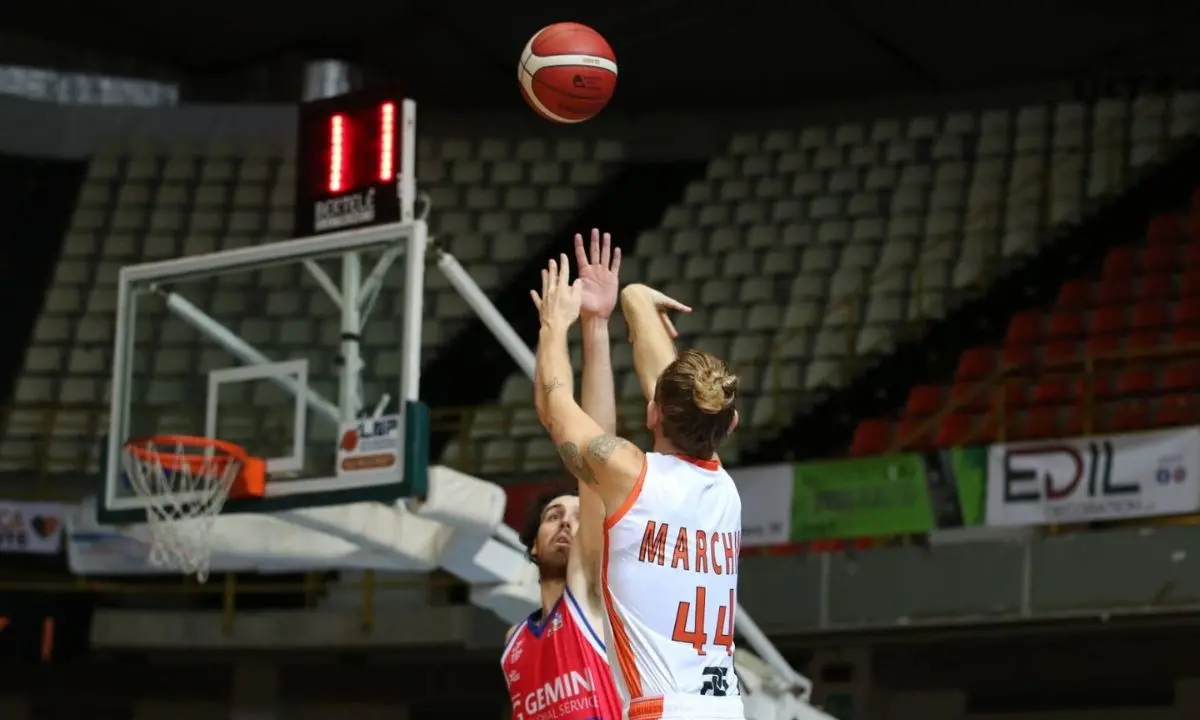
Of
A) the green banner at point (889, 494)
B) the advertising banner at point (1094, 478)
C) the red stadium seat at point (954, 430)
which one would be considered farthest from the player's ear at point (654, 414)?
the red stadium seat at point (954, 430)

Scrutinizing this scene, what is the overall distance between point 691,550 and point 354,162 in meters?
6.07

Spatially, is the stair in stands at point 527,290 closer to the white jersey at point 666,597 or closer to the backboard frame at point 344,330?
the backboard frame at point 344,330

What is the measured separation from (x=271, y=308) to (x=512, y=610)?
2141 mm

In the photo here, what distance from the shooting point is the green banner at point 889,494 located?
12.5 meters

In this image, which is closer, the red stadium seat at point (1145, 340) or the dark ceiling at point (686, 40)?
the red stadium seat at point (1145, 340)

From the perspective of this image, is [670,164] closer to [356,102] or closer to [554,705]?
[356,102]

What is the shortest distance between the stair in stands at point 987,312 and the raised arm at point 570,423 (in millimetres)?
10390

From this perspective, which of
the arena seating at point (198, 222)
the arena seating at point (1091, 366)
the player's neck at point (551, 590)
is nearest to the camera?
the player's neck at point (551, 590)

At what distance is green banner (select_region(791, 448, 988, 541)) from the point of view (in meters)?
12.5

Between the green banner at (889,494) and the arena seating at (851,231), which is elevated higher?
the arena seating at (851,231)

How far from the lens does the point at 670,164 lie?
63.7 feet

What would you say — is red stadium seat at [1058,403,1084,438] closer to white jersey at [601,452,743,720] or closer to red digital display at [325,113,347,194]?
red digital display at [325,113,347,194]

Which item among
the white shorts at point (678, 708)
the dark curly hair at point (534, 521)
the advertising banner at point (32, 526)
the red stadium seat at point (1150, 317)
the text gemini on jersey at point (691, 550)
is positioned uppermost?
the red stadium seat at point (1150, 317)

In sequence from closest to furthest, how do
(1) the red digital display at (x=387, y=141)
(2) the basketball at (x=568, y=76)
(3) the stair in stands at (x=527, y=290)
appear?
(2) the basketball at (x=568, y=76) < (1) the red digital display at (x=387, y=141) < (3) the stair in stands at (x=527, y=290)
